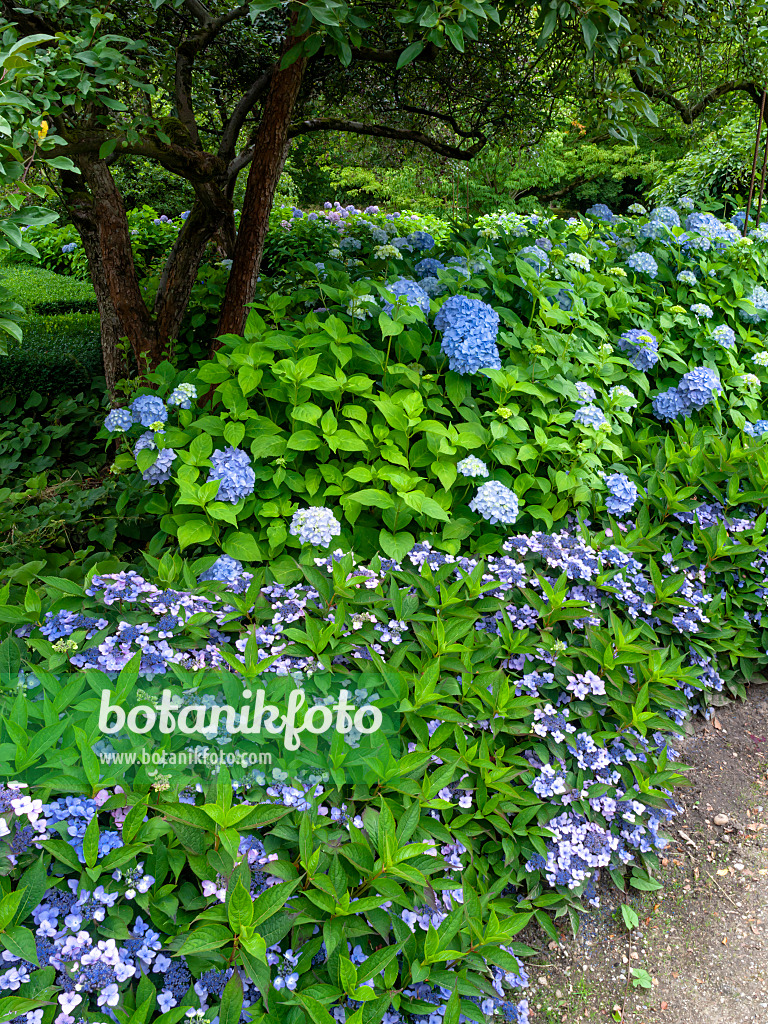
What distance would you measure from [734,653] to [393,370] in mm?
1739

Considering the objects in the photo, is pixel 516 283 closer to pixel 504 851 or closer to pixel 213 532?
pixel 213 532

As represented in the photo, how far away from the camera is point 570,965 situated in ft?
6.41

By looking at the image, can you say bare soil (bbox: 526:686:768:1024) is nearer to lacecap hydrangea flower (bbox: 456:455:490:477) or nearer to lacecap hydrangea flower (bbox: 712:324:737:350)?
lacecap hydrangea flower (bbox: 456:455:490:477)

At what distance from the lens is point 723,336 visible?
3434mm

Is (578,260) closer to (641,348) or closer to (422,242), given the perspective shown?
(641,348)

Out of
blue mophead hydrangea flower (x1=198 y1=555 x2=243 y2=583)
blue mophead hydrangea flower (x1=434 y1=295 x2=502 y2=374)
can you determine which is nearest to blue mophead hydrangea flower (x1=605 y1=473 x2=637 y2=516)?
blue mophead hydrangea flower (x1=434 y1=295 x2=502 y2=374)

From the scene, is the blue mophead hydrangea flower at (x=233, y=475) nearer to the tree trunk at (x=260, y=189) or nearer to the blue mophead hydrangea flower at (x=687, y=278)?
the tree trunk at (x=260, y=189)

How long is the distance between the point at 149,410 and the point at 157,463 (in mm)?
254

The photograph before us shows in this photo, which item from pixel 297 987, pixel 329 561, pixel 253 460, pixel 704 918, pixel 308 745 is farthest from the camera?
pixel 253 460

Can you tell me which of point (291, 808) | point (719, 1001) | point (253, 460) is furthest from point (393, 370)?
point (719, 1001)

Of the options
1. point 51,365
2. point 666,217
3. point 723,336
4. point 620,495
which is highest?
point 666,217

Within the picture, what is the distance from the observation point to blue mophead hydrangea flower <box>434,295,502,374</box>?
2.64m

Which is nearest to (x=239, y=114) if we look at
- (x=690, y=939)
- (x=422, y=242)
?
(x=422, y=242)

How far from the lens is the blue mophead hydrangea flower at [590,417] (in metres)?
2.77
